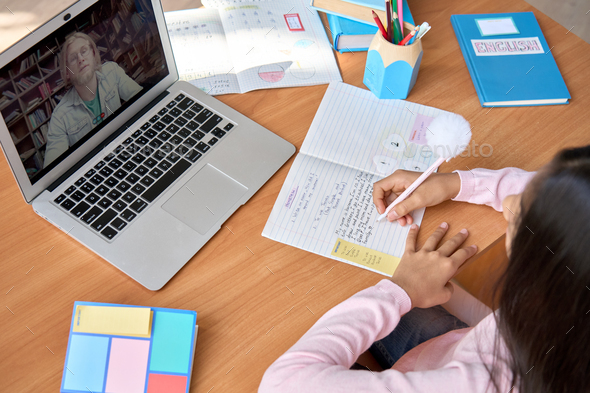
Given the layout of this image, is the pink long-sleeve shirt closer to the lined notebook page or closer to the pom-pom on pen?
the pom-pom on pen

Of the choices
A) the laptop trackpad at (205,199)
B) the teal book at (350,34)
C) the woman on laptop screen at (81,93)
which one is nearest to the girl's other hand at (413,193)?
the laptop trackpad at (205,199)

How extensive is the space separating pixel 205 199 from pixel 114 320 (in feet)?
0.79

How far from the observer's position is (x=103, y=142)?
776mm

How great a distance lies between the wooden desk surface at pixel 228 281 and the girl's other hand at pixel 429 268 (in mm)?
35

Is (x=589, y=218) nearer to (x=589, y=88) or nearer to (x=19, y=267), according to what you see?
(x=589, y=88)

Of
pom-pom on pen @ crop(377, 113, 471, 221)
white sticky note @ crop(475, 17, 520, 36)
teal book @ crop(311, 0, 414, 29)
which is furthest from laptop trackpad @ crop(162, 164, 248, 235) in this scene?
white sticky note @ crop(475, 17, 520, 36)

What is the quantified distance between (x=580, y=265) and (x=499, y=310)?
0.42 feet

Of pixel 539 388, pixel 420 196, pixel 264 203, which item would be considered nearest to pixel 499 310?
pixel 539 388

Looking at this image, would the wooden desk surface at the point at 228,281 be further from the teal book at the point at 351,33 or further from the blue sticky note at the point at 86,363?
the teal book at the point at 351,33

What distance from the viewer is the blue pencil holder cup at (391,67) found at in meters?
0.85

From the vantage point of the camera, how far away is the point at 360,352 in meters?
0.67

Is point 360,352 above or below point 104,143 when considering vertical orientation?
below

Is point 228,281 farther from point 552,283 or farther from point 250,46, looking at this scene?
point 250,46

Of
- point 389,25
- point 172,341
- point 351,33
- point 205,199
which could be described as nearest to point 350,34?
point 351,33
